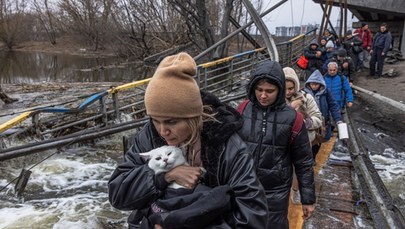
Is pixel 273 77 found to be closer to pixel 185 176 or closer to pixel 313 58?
pixel 185 176

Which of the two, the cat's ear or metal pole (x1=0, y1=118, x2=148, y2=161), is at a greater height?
the cat's ear

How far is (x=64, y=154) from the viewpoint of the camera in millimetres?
6766

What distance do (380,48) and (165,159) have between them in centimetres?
1280

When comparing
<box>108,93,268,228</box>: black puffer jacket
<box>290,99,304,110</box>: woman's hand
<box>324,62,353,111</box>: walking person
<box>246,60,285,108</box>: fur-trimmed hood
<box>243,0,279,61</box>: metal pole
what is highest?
<box>243,0,279,61</box>: metal pole

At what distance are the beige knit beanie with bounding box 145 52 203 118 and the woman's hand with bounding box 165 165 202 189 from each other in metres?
0.21

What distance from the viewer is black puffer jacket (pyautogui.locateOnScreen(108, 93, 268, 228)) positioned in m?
1.33

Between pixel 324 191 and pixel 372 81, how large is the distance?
9.51 meters

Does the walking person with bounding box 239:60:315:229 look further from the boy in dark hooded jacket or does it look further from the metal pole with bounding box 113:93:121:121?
the boy in dark hooded jacket

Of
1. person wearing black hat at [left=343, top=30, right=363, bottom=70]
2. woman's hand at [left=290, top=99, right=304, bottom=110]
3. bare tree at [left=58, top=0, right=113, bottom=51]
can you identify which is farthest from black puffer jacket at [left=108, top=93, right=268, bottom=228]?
bare tree at [left=58, top=0, right=113, bottom=51]

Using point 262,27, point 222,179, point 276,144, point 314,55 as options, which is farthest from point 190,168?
point 314,55

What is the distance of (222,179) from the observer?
1393 millimetres

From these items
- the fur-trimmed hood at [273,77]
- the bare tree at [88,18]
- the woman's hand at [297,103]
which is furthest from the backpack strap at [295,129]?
the bare tree at [88,18]

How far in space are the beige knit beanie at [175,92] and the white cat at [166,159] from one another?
5.7 inches

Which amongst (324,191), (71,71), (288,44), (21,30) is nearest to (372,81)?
(288,44)
